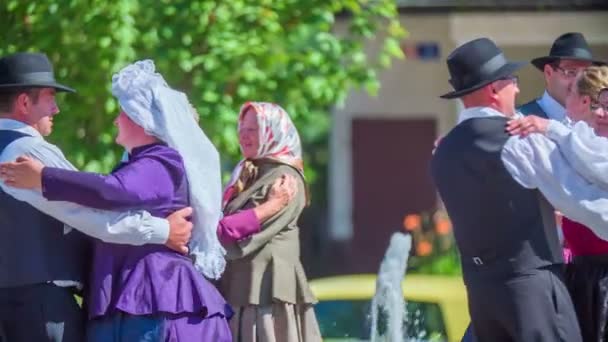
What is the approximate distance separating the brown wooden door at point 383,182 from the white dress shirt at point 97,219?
11015 mm

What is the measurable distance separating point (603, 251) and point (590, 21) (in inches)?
354

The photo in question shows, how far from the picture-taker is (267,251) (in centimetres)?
604

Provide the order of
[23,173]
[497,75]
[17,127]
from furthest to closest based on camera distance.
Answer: [497,75]
[17,127]
[23,173]

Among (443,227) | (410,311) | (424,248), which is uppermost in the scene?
(443,227)

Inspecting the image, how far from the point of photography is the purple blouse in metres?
4.89

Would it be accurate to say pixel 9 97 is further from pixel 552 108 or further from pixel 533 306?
pixel 552 108

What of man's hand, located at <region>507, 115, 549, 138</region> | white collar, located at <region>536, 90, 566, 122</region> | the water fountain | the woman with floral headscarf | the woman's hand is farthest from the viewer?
the water fountain

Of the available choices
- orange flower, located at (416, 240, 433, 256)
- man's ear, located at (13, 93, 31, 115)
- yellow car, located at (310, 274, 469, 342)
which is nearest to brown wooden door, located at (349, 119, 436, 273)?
orange flower, located at (416, 240, 433, 256)

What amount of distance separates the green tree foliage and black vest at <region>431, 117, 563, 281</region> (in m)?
3.09

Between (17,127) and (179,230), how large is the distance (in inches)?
25.5

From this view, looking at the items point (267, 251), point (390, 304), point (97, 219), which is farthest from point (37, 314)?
point (390, 304)

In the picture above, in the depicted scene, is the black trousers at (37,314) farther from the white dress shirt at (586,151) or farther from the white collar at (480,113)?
the white dress shirt at (586,151)

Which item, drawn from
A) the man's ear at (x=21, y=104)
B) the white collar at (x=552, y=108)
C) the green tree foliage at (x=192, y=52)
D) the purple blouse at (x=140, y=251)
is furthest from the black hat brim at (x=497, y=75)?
the green tree foliage at (x=192, y=52)

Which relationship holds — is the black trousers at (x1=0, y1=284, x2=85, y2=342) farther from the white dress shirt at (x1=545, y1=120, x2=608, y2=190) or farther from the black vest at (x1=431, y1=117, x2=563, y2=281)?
the white dress shirt at (x1=545, y1=120, x2=608, y2=190)
